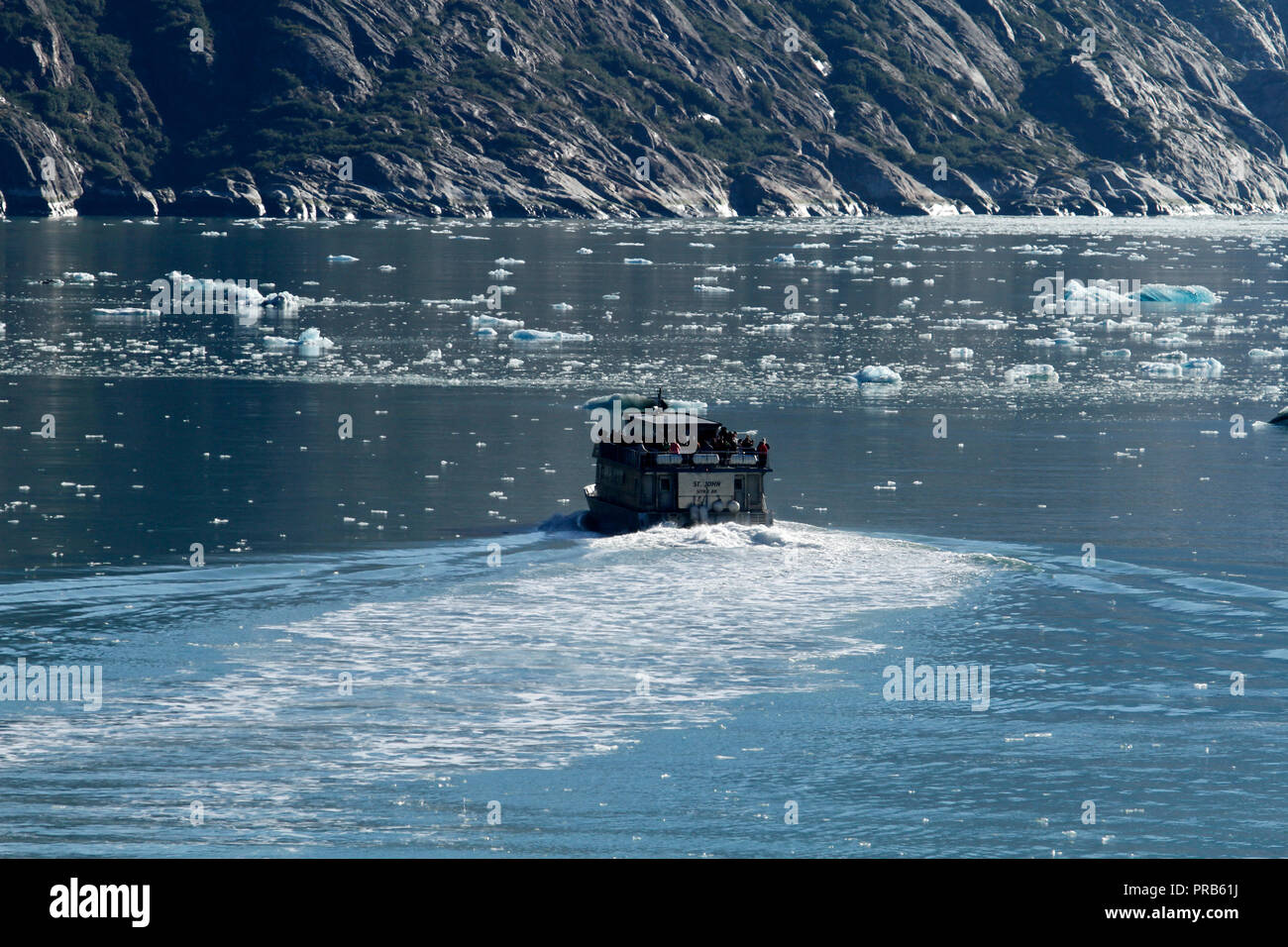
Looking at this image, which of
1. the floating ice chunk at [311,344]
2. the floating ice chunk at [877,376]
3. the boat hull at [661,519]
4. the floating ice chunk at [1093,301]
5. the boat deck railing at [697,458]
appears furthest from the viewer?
the floating ice chunk at [1093,301]

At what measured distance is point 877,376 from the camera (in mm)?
70250

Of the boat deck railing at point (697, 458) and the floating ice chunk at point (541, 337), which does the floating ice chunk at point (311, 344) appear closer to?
the floating ice chunk at point (541, 337)

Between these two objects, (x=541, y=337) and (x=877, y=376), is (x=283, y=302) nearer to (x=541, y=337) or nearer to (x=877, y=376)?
(x=541, y=337)

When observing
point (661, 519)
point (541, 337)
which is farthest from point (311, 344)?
point (661, 519)

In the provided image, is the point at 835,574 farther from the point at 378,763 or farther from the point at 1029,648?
the point at 378,763

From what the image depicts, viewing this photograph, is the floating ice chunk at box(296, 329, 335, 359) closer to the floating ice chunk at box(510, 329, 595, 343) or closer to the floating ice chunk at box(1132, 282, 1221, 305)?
the floating ice chunk at box(510, 329, 595, 343)

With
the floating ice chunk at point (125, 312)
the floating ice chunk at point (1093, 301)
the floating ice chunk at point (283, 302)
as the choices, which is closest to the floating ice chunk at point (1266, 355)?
the floating ice chunk at point (1093, 301)

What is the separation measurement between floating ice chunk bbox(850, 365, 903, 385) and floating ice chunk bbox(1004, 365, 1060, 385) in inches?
229

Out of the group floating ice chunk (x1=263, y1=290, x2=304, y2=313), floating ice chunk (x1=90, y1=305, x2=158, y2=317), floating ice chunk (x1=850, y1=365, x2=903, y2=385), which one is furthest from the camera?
floating ice chunk (x1=263, y1=290, x2=304, y2=313)

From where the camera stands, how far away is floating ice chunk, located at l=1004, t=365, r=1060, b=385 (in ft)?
240

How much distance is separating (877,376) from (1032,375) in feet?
29.3

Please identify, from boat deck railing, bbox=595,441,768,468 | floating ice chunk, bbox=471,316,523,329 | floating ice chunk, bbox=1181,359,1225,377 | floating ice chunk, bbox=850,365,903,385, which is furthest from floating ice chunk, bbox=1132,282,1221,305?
boat deck railing, bbox=595,441,768,468

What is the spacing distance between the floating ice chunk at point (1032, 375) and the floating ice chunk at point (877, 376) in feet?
19.1

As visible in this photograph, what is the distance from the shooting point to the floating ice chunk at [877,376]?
70188mm
